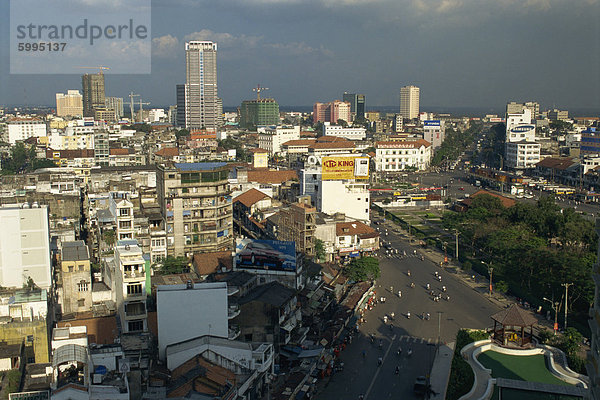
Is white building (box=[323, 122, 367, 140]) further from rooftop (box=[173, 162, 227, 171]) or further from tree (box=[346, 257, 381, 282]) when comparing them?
tree (box=[346, 257, 381, 282])

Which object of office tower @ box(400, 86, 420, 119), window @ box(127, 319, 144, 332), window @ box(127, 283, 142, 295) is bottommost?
window @ box(127, 319, 144, 332)

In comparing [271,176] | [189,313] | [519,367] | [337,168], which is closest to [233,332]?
[189,313]

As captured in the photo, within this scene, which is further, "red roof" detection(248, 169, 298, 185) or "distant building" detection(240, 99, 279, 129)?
"distant building" detection(240, 99, 279, 129)

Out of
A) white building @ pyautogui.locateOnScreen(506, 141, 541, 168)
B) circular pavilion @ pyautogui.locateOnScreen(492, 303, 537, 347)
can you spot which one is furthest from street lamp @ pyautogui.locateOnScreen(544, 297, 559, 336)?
white building @ pyautogui.locateOnScreen(506, 141, 541, 168)

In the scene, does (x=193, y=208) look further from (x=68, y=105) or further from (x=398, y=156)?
(x=68, y=105)

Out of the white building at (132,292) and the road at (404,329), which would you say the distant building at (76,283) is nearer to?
the white building at (132,292)
